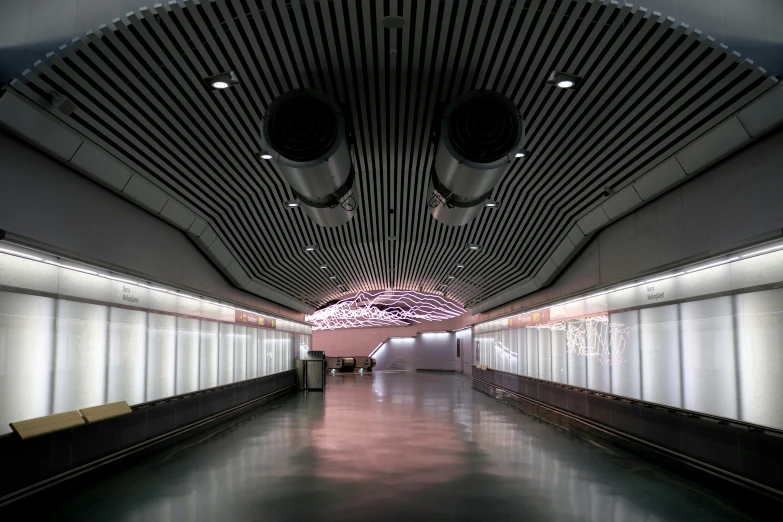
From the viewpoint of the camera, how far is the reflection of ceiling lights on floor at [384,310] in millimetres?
30827

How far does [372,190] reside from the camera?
985cm

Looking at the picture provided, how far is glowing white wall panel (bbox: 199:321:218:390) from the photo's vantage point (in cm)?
1114

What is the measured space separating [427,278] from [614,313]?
1226 cm

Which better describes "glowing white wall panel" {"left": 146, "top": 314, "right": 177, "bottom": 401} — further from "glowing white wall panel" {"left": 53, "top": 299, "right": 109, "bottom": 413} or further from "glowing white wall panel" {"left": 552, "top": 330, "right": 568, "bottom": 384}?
"glowing white wall panel" {"left": 552, "top": 330, "right": 568, "bottom": 384}

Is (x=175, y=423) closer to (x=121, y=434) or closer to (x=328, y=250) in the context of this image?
(x=121, y=434)

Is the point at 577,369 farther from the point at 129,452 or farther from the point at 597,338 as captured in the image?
the point at 129,452

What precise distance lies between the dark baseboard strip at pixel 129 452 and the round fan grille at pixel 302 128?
12.5 feet

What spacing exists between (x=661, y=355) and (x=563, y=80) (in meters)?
4.11

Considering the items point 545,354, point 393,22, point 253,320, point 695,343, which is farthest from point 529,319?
point 393,22

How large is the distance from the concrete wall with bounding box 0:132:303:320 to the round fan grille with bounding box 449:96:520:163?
3.89 metres

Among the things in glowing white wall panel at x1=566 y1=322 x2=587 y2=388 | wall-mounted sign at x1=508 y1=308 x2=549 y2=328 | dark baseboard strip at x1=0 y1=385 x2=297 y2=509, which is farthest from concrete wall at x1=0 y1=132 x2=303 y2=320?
wall-mounted sign at x1=508 y1=308 x2=549 y2=328

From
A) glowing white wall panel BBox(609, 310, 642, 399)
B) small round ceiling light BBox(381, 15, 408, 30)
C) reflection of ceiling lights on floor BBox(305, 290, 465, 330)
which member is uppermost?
small round ceiling light BBox(381, 15, 408, 30)

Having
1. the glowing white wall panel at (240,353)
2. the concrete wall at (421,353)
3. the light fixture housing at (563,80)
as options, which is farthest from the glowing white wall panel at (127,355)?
the concrete wall at (421,353)

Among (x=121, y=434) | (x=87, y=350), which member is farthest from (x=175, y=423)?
(x=87, y=350)
